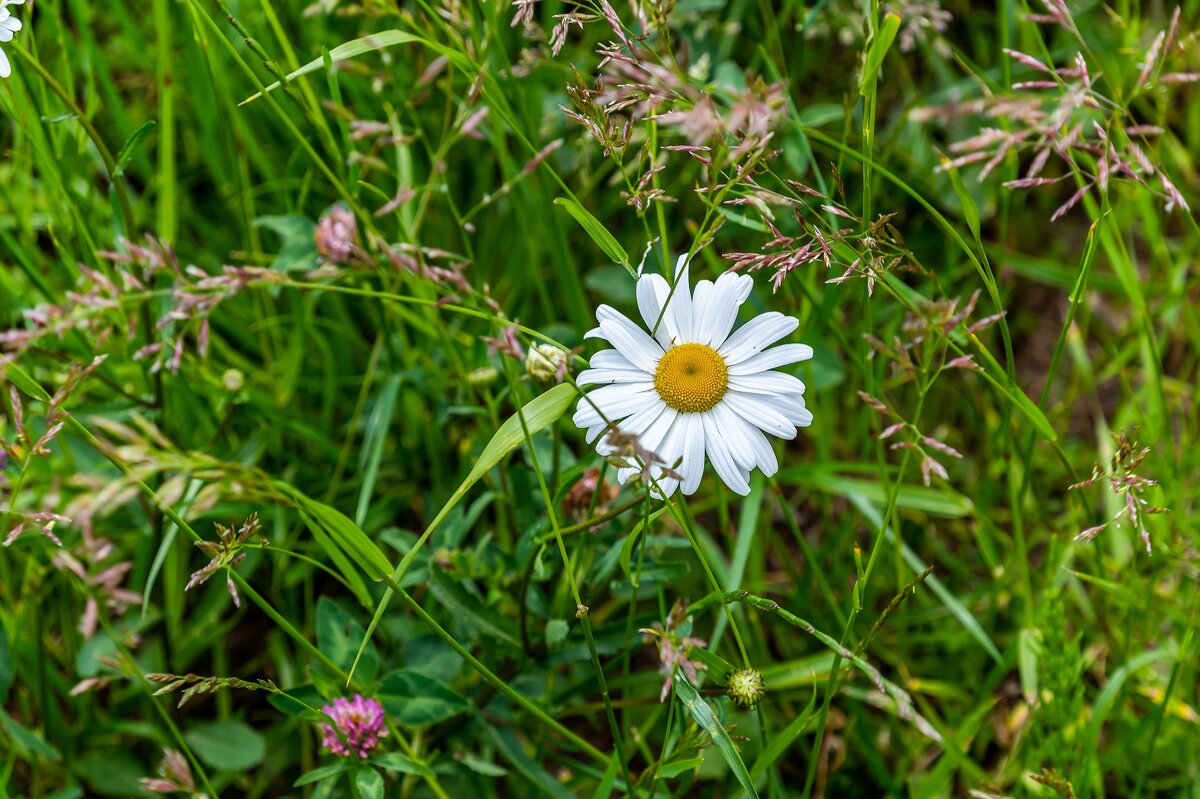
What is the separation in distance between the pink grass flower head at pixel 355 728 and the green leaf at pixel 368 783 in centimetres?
2

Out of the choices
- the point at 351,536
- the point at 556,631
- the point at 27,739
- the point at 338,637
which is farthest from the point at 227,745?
the point at 351,536

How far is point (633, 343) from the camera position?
117cm

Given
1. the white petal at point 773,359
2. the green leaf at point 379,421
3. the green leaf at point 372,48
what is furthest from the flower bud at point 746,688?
the green leaf at point 372,48

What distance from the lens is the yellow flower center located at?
1171mm

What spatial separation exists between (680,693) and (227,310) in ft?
4.65

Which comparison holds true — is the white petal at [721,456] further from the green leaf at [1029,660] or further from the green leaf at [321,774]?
the green leaf at [1029,660]

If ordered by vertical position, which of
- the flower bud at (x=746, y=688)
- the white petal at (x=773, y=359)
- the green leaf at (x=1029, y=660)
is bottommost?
the green leaf at (x=1029, y=660)

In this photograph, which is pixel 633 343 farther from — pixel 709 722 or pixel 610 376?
pixel 709 722

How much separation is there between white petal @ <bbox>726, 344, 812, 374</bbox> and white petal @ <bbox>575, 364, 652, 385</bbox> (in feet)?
0.38

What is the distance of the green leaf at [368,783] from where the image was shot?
48.7 inches

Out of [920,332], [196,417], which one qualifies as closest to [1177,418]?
[920,332]

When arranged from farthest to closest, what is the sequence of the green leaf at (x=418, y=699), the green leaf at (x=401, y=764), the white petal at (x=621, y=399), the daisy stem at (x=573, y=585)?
the green leaf at (x=418, y=699), the green leaf at (x=401, y=764), the white petal at (x=621, y=399), the daisy stem at (x=573, y=585)

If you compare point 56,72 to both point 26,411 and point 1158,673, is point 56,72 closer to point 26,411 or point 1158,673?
point 26,411

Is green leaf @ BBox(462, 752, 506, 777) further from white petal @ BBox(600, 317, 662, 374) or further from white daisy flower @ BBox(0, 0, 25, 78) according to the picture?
white daisy flower @ BBox(0, 0, 25, 78)
